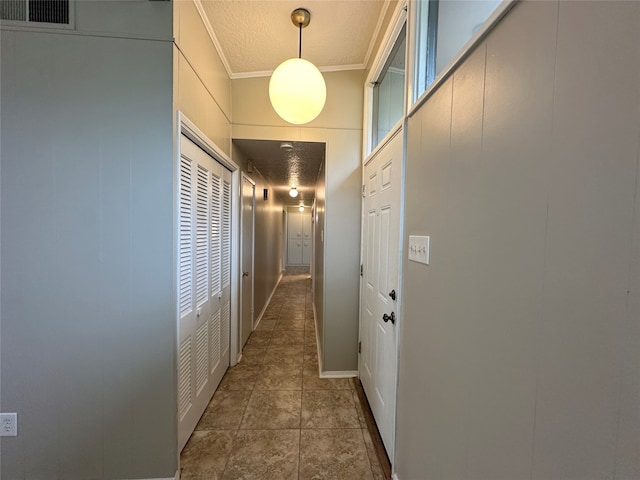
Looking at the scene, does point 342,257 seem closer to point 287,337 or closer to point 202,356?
point 202,356

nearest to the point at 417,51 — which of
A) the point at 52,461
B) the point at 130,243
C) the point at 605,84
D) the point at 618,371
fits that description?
the point at 605,84

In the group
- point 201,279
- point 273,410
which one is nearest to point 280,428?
point 273,410

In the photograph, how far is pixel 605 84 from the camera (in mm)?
449

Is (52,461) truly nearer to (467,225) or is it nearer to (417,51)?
(467,225)

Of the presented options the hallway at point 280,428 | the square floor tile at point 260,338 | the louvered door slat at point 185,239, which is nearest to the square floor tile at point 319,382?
the hallway at point 280,428

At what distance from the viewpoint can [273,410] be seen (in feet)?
6.48

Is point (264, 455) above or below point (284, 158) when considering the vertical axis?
below

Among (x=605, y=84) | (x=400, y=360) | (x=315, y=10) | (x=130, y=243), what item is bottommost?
(x=400, y=360)

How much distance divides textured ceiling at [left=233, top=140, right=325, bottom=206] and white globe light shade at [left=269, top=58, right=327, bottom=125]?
888 mm

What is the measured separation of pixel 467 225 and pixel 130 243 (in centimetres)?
157

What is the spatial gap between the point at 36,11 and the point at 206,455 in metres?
2.60

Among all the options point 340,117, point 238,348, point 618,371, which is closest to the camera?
point 618,371

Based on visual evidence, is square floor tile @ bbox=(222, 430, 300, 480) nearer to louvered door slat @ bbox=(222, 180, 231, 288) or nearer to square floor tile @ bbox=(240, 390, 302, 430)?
square floor tile @ bbox=(240, 390, 302, 430)

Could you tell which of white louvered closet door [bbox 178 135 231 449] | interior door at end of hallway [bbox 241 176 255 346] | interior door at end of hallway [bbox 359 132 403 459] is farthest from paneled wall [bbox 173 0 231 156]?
interior door at end of hallway [bbox 359 132 403 459]
